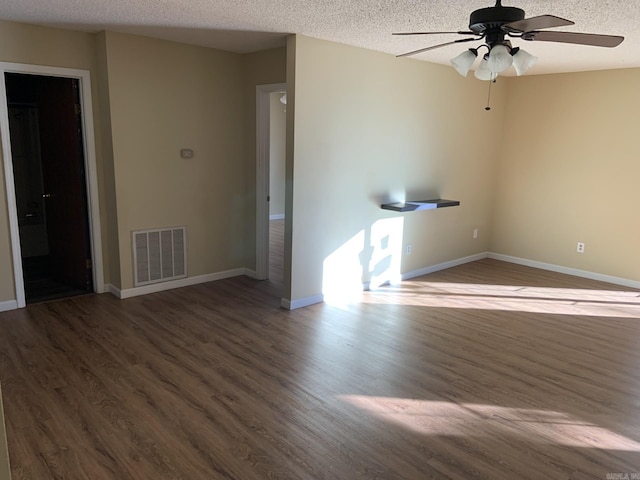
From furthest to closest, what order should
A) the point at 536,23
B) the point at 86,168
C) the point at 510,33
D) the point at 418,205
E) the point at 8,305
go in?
the point at 418,205 → the point at 86,168 → the point at 8,305 → the point at 510,33 → the point at 536,23

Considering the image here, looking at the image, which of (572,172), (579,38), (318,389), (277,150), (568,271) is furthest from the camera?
(277,150)

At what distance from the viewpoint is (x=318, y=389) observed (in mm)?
3088

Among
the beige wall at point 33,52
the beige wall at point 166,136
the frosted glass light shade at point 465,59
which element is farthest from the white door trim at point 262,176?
the frosted glass light shade at point 465,59

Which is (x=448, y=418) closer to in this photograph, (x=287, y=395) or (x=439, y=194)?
(x=287, y=395)

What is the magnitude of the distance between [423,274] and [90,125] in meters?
3.98

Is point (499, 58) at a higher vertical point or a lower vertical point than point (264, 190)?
higher

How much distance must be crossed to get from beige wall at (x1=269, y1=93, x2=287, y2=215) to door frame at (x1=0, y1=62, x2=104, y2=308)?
166 inches

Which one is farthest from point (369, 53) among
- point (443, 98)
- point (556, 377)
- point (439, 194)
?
point (556, 377)

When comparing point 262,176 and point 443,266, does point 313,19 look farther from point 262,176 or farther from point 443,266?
point 443,266

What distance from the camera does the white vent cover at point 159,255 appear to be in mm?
4723

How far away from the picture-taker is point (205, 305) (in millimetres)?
4551

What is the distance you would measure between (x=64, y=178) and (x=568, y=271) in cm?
594

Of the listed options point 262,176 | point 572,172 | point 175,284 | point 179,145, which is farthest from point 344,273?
point 572,172

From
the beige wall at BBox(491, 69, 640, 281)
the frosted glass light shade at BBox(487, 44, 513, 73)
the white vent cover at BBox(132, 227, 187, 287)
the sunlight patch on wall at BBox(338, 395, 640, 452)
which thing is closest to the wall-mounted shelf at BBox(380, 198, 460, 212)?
the beige wall at BBox(491, 69, 640, 281)
